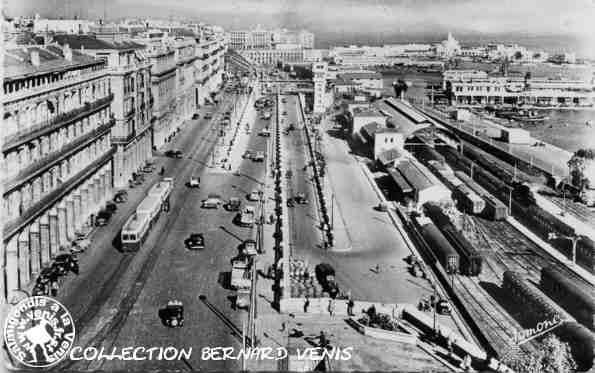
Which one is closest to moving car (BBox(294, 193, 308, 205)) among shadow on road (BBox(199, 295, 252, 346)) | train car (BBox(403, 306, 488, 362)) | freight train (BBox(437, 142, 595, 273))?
freight train (BBox(437, 142, 595, 273))

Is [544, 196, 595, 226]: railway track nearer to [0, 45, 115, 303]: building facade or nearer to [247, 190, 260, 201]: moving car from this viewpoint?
[247, 190, 260, 201]: moving car

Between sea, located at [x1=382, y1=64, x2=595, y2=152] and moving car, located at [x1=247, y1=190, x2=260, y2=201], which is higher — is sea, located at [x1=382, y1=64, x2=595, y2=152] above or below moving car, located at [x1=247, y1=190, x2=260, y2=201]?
above

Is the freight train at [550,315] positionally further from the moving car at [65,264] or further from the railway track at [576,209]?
the moving car at [65,264]

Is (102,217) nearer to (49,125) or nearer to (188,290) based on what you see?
(49,125)

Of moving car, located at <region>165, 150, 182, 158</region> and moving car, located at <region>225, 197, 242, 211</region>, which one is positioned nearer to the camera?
moving car, located at <region>225, 197, 242, 211</region>

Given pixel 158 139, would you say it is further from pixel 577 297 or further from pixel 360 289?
pixel 577 297

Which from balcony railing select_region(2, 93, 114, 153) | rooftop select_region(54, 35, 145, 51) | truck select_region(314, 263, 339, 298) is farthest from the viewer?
rooftop select_region(54, 35, 145, 51)

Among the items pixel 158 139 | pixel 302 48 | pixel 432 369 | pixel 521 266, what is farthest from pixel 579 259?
pixel 302 48
